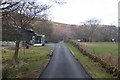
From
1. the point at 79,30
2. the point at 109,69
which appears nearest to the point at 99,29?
the point at 79,30

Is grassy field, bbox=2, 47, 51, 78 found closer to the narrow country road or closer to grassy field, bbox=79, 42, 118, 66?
the narrow country road


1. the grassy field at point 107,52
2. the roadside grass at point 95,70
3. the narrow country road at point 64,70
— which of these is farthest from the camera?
the grassy field at point 107,52

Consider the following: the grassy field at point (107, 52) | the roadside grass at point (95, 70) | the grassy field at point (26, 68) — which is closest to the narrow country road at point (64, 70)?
the roadside grass at point (95, 70)

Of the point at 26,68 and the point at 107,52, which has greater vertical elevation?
the point at 107,52

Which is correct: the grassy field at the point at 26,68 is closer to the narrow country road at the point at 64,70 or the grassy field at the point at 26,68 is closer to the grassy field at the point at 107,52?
the narrow country road at the point at 64,70

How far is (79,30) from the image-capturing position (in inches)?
3760

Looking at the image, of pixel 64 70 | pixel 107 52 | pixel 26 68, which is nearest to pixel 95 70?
pixel 64 70

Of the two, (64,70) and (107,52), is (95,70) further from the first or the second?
(107,52)

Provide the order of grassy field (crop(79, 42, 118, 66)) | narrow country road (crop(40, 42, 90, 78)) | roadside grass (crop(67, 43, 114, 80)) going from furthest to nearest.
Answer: grassy field (crop(79, 42, 118, 66)) → narrow country road (crop(40, 42, 90, 78)) → roadside grass (crop(67, 43, 114, 80))

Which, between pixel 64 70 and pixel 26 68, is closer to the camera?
pixel 64 70

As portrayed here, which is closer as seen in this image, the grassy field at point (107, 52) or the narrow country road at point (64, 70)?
the narrow country road at point (64, 70)

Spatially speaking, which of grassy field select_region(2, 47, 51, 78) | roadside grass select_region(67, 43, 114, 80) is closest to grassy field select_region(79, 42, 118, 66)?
roadside grass select_region(67, 43, 114, 80)

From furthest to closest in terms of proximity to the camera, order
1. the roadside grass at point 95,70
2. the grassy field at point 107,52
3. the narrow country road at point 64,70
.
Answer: the grassy field at point 107,52
the narrow country road at point 64,70
the roadside grass at point 95,70

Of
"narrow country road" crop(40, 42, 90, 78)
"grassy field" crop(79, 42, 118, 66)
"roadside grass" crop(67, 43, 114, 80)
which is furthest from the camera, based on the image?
"grassy field" crop(79, 42, 118, 66)
